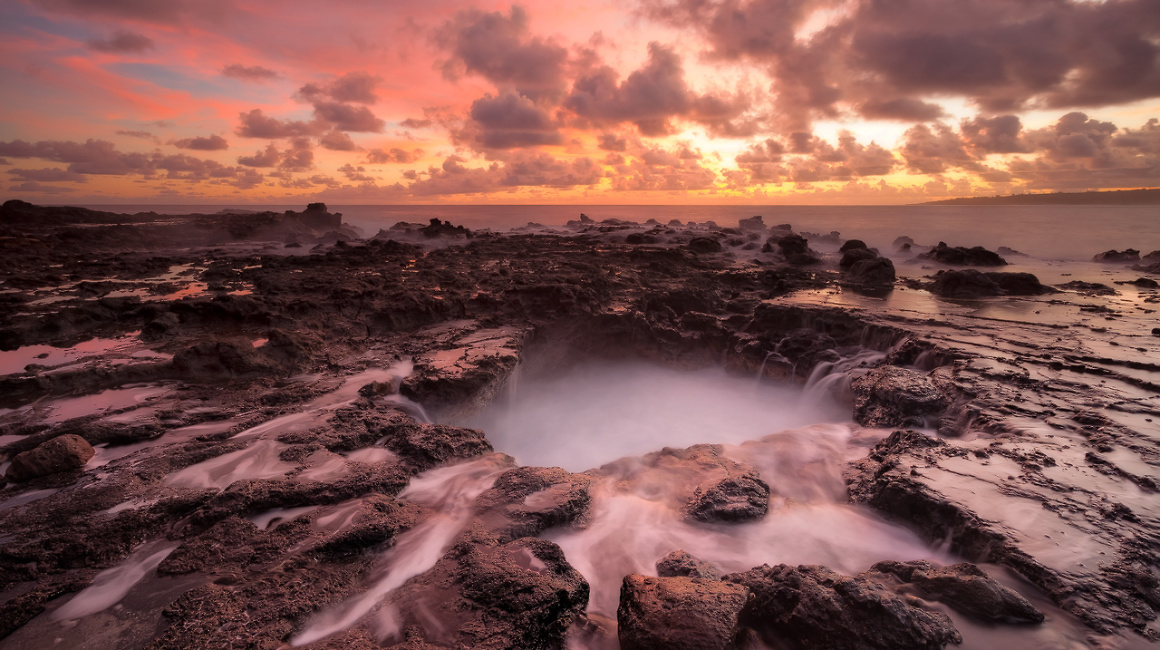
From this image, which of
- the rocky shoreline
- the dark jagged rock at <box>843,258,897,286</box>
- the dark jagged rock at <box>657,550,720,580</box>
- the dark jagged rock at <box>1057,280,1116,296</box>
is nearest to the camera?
the rocky shoreline

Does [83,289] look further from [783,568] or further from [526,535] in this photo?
[783,568]

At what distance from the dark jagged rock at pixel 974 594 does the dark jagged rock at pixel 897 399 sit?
326cm

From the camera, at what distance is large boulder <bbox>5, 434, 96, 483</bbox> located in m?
4.43

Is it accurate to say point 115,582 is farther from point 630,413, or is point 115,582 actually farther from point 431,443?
point 630,413

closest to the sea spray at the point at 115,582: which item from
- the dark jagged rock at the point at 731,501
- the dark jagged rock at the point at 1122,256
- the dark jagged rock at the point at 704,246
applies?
the dark jagged rock at the point at 731,501

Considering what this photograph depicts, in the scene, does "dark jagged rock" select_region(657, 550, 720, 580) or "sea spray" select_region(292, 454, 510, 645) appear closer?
"sea spray" select_region(292, 454, 510, 645)

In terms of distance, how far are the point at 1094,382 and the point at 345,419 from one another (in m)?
10.6

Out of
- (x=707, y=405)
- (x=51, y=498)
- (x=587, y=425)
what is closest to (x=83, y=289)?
(x=51, y=498)

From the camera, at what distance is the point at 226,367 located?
7004mm

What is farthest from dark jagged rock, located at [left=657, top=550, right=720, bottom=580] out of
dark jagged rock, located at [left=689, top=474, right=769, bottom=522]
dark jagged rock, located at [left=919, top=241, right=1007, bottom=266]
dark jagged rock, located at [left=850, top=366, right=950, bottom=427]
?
dark jagged rock, located at [left=919, top=241, right=1007, bottom=266]

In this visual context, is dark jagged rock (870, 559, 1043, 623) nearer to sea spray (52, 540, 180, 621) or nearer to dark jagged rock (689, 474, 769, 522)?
dark jagged rock (689, 474, 769, 522)

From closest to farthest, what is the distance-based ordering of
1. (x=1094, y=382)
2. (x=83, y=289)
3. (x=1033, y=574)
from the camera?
(x=1033, y=574)
(x=1094, y=382)
(x=83, y=289)

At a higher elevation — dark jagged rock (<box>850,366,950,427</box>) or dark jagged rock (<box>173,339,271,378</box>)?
dark jagged rock (<box>173,339,271,378</box>)

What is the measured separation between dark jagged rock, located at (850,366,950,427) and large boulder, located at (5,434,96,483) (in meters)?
9.96
